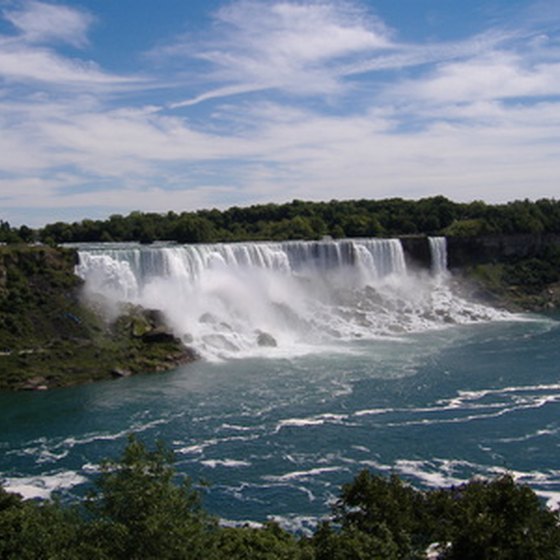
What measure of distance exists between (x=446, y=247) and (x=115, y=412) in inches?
1771

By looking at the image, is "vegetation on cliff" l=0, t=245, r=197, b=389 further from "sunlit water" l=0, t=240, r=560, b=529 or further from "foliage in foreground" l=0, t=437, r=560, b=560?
"foliage in foreground" l=0, t=437, r=560, b=560

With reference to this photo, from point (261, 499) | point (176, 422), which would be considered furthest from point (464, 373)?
point (261, 499)

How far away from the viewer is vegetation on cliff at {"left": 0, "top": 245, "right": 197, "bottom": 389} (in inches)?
1499

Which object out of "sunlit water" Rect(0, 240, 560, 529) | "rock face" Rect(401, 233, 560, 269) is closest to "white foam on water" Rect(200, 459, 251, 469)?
"sunlit water" Rect(0, 240, 560, 529)

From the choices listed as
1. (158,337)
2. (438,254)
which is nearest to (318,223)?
(438,254)

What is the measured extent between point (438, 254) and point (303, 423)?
42.3m

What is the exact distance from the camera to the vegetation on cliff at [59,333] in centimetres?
3806

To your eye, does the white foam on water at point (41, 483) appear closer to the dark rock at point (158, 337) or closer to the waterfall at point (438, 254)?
the dark rock at point (158, 337)

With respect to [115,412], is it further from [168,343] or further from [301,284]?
[301,284]

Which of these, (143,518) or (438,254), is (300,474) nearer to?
(143,518)

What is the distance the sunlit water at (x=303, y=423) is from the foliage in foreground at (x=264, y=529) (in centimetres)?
476

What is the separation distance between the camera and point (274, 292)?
2160 inches

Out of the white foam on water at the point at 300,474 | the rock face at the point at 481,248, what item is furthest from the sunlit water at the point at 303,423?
the rock face at the point at 481,248

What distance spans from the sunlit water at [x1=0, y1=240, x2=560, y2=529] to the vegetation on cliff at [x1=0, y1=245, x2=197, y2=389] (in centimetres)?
174
